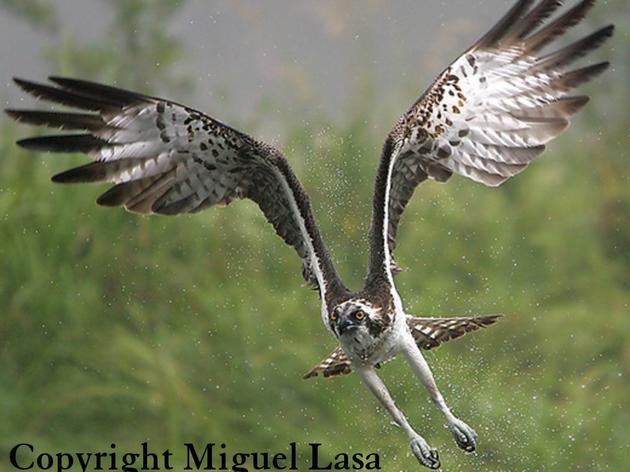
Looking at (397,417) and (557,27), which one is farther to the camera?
(557,27)

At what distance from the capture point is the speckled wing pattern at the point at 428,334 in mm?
5926

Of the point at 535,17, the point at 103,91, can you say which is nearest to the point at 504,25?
the point at 535,17

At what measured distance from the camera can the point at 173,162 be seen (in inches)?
233

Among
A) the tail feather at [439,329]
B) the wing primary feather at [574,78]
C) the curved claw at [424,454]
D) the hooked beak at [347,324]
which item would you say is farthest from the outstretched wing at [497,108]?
the curved claw at [424,454]

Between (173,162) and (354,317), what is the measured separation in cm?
91

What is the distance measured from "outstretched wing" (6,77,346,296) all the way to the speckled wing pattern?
0.33 metres

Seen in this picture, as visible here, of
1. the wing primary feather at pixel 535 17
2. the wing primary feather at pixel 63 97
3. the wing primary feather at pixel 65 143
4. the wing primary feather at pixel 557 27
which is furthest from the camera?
the wing primary feather at pixel 535 17

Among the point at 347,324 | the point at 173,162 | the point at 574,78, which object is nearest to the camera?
the point at 347,324

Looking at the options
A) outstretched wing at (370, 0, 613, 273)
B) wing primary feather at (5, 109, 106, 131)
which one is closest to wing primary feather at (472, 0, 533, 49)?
outstretched wing at (370, 0, 613, 273)

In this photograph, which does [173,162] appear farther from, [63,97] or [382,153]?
[382,153]

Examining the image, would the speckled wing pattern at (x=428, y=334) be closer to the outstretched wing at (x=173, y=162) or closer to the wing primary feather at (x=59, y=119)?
the outstretched wing at (x=173, y=162)

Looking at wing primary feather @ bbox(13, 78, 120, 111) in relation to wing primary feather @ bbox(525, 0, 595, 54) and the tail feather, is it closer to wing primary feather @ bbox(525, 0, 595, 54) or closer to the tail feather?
the tail feather

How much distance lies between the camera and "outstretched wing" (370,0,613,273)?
5.98 meters

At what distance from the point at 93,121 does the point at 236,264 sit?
3.85 meters
